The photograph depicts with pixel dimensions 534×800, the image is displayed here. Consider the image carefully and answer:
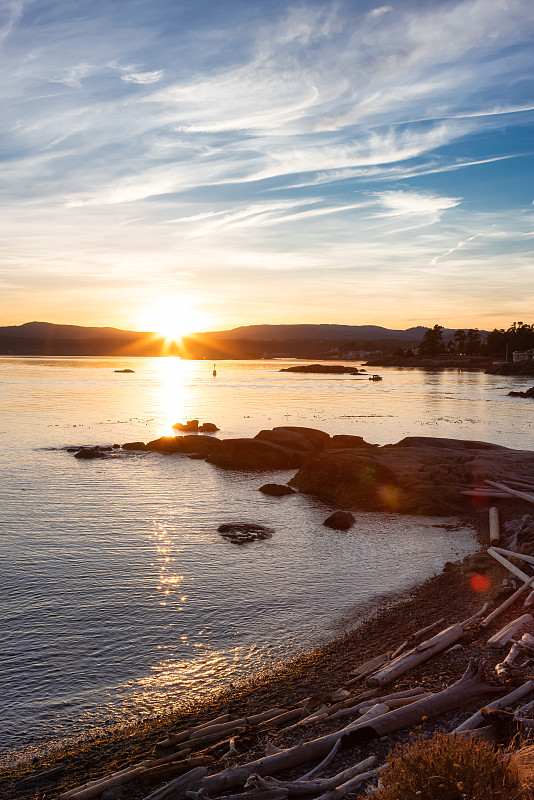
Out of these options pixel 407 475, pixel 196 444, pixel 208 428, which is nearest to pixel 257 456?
pixel 196 444

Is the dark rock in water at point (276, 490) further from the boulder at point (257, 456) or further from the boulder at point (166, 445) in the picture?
the boulder at point (166, 445)

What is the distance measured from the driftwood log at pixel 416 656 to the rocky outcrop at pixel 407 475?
13527mm

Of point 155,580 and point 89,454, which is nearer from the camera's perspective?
point 155,580

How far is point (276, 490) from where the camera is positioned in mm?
28250

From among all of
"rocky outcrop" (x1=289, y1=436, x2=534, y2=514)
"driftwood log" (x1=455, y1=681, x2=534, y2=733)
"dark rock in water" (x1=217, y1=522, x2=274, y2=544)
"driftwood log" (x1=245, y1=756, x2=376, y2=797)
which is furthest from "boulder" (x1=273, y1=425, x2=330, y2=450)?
"driftwood log" (x1=245, y1=756, x2=376, y2=797)

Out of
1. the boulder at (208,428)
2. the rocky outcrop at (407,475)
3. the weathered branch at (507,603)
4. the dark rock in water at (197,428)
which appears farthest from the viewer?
the dark rock in water at (197,428)

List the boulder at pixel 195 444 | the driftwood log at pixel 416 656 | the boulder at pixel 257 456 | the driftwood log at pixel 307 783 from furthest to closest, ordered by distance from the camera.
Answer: the boulder at pixel 195 444, the boulder at pixel 257 456, the driftwood log at pixel 416 656, the driftwood log at pixel 307 783

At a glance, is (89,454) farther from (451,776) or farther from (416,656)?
(451,776)

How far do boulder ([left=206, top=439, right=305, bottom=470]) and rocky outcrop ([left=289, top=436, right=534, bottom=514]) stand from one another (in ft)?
15.7

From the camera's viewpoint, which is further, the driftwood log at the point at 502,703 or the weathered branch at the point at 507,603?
the weathered branch at the point at 507,603

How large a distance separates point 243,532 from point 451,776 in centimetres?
1623

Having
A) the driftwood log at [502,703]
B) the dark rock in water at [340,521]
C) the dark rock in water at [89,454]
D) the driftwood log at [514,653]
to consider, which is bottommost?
the dark rock in water at [340,521]

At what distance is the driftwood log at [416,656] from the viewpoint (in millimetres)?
10305

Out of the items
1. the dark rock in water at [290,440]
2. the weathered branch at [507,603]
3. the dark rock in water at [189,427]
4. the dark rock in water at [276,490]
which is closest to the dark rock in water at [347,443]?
the dark rock in water at [290,440]
